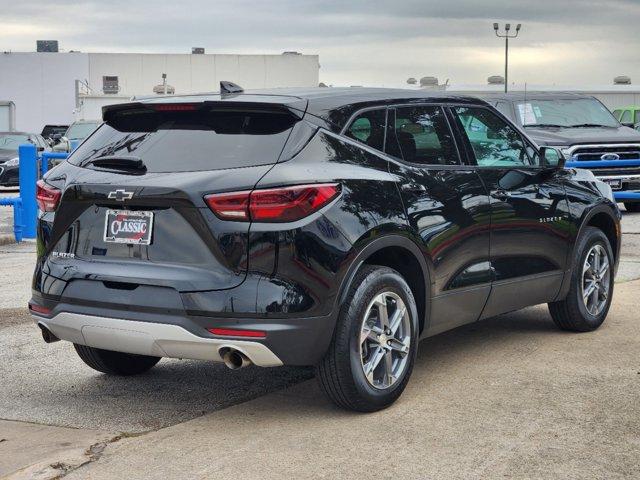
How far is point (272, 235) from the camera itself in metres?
5.19

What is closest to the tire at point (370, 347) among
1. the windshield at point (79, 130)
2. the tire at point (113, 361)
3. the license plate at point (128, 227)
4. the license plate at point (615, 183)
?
the license plate at point (128, 227)

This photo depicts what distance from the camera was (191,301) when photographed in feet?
17.2

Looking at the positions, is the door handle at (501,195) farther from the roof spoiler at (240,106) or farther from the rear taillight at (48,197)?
the rear taillight at (48,197)

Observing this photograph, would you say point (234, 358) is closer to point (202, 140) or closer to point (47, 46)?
point (202, 140)

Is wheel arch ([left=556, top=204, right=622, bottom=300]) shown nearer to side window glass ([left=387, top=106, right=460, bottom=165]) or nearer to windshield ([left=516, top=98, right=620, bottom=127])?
side window glass ([left=387, top=106, right=460, bottom=165])

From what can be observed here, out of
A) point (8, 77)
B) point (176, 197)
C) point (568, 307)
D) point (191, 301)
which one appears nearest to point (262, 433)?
point (191, 301)

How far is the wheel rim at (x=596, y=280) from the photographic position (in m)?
7.76

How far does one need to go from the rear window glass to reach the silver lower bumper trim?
78cm

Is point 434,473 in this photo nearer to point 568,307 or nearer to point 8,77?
point 568,307

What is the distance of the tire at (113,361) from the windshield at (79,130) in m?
25.9

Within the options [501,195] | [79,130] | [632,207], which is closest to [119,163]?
[501,195]

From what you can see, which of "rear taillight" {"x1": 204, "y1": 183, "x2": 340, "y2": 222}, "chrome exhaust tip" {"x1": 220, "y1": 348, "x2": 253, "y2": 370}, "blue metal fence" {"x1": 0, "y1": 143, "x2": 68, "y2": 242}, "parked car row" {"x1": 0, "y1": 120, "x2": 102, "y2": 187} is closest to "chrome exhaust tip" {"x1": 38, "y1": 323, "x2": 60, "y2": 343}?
"chrome exhaust tip" {"x1": 220, "y1": 348, "x2": 253, "y2": 370}

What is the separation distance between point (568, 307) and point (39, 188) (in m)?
3.63

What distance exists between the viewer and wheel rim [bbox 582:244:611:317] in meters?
7.76
